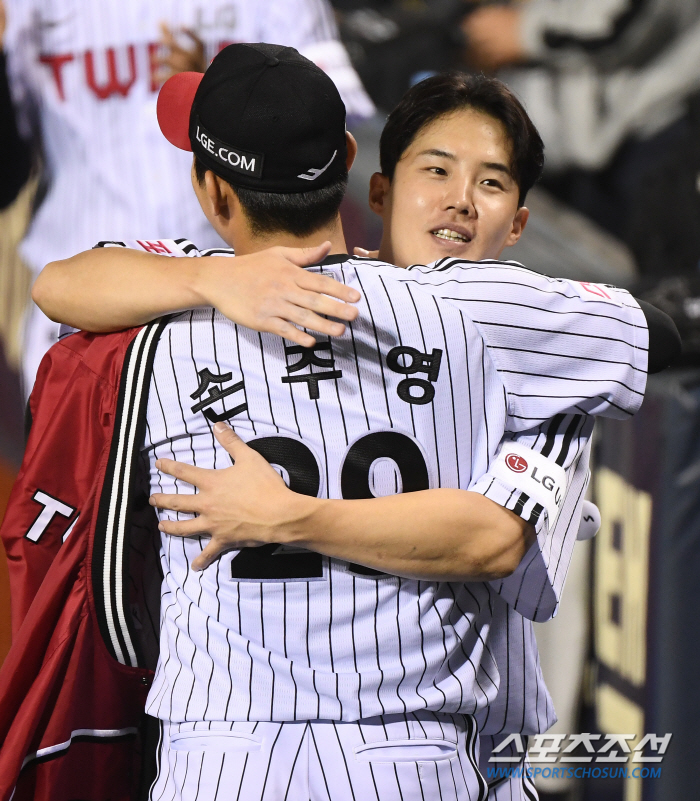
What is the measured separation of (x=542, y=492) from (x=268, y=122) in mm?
504

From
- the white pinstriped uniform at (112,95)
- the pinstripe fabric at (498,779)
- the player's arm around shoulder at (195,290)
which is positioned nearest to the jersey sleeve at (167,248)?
the player's arm around shoulder at (195,290)

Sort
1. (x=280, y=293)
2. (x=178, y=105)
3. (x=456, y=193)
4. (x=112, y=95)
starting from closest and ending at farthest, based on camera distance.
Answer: (x=280, y=293) < (x=178, y=105) < (x=456, y=193) < (x=112, y=95)

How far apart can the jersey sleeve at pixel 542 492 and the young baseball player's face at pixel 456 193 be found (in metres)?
0.40

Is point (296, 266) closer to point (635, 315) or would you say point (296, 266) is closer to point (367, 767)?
point (635, 315)

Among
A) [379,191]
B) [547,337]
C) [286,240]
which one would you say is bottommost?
[547,337]

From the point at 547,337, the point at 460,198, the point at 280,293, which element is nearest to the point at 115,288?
the point at 280,293

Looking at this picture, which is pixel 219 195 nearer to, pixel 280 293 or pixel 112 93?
pixel 280 293

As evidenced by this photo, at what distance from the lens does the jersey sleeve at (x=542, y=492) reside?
3.18 ft

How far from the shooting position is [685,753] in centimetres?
210

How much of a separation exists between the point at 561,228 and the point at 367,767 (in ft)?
7.07

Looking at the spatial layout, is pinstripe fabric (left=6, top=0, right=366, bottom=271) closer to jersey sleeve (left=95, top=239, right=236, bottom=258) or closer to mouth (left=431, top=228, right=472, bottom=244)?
mouth (left=431, top=228, right=472, bottom=244)

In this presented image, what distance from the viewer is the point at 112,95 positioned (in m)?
2.59

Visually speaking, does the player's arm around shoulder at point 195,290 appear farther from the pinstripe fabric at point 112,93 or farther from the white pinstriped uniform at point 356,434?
the pinstripe fabric at point 112,93

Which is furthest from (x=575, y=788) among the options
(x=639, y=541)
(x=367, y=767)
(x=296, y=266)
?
(x=296, y=266)
